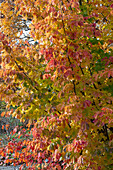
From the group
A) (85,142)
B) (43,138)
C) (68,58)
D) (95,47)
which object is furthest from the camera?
(43,138)

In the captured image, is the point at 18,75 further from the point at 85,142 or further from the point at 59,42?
the point at 85,142

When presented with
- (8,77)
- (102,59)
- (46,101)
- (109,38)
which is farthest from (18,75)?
(109,38)

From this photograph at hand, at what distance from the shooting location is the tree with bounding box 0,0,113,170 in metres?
2.78

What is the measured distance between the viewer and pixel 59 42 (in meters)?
2.94

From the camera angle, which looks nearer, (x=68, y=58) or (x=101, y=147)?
(x=68, y=58)

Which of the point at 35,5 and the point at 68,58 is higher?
the point at 35,5

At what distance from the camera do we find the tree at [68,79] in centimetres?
278

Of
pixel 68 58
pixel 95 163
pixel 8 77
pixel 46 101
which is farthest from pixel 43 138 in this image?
pixel 68 58

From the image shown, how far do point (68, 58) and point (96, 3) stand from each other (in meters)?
1.25

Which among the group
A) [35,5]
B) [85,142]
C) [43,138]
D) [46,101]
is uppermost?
[35,5]

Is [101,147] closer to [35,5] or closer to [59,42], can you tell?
[59,42]

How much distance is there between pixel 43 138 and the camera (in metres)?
3.67

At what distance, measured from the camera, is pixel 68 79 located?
283 centimetres

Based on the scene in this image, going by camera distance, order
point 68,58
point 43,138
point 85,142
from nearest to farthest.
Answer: point 68,58 → point 85,142 → point 43,138
